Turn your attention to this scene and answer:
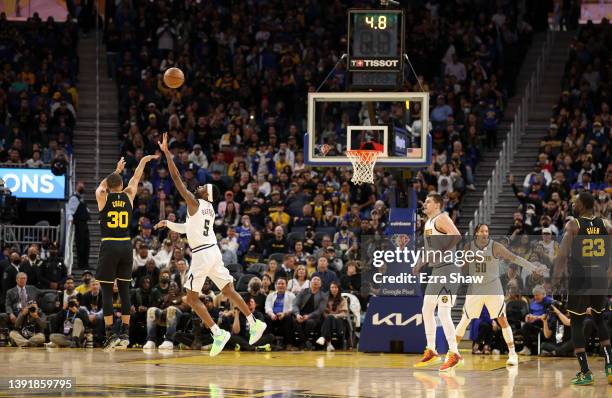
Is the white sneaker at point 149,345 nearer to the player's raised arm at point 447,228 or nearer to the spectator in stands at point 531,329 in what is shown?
the spectator in stands at point 531,329

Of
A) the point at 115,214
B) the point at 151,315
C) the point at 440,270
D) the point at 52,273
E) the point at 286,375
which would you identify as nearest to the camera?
the point at 286,375

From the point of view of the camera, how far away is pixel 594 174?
2503 cm

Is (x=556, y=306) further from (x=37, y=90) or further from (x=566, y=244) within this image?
(x=37, y=90)

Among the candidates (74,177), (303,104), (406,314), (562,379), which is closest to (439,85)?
(303,104)

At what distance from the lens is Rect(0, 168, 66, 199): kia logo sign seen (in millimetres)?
26125

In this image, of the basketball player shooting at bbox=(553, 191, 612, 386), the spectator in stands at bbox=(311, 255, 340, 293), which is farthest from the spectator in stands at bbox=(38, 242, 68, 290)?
the basketball player shooting at bbox=(553, 191, 612, 386)

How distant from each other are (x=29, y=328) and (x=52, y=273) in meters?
1.85

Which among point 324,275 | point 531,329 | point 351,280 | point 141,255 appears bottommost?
point 531,329

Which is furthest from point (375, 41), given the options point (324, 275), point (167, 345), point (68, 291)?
point (68, 291)

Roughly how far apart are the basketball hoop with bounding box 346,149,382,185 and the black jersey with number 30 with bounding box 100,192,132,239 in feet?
16.7

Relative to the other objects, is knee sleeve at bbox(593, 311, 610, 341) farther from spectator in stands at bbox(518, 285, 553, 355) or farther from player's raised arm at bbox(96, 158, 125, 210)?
player's raised arm at bbox(96, 158, 125, 210)

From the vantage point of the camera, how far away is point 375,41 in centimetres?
1898

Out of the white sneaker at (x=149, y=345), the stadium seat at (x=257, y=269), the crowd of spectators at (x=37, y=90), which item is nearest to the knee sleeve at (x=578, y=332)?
the white sneaker at (x=149, y=345)

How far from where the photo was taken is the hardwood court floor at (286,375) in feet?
42.5
